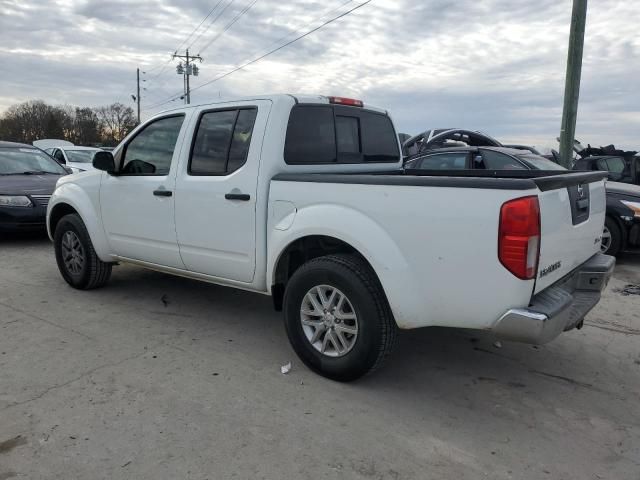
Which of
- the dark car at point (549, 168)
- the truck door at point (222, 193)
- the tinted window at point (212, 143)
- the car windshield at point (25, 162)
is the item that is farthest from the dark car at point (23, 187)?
the dark car at point (549, 168)

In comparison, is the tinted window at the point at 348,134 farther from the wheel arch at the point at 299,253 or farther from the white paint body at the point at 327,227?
the wheel arch at the point at 299,253

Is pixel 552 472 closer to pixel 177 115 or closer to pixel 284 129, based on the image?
pixel 284 129

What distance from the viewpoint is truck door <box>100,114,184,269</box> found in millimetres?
4414

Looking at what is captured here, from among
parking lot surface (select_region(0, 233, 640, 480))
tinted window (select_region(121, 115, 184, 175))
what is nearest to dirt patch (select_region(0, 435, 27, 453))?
parking lot surface (select_region(0, 233, 640, 480))

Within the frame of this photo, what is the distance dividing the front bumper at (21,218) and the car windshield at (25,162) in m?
1.29

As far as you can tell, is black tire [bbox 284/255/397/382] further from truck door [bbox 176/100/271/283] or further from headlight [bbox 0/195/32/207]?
headlight [bbox 0/195/32/207]

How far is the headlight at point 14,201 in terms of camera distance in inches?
309

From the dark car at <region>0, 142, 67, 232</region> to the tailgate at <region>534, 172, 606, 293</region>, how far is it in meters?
7.57

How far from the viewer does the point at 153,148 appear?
4668 mm

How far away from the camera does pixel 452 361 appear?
390 cm

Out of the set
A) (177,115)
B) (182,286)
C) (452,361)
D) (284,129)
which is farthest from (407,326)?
(182,286)

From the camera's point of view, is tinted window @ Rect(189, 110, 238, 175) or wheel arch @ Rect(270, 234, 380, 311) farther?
tinted window @ Rect(189, 110, 238, 175)

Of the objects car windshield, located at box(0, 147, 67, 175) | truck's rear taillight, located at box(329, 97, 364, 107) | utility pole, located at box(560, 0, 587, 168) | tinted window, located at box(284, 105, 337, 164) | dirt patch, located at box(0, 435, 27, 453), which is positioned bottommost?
dirt patch, located at box(0, 435, 27, 453)

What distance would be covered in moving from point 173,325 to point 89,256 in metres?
1.45
